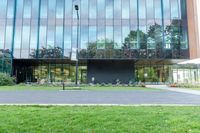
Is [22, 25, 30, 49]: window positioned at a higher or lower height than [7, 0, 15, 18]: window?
lower

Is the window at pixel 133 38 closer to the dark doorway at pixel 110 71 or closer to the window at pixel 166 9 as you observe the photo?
the dark doorway at pixel 110 71

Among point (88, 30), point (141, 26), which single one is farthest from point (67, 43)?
point (141, 26)

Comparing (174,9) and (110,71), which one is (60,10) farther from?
(174,9)

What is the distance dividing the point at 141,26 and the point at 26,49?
17.0 m

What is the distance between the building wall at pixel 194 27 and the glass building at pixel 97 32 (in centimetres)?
76

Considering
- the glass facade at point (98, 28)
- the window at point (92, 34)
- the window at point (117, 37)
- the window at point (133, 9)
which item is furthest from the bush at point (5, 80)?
the window at point (133, 9)

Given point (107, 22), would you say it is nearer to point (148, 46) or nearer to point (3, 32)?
point (148, 46)

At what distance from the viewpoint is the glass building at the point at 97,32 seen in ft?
112

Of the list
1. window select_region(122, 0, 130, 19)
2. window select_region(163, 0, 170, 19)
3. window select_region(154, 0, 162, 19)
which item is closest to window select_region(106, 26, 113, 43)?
window select_region(122, 0, 130, 19)

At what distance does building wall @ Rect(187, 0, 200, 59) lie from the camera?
34.0 metres

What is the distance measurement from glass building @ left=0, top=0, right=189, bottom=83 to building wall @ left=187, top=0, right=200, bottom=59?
762mm

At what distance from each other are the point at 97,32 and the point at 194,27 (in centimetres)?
1424

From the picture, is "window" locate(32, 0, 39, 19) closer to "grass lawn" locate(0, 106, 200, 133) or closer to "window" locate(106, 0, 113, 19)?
"window" locate(106, 0, 113, 19)

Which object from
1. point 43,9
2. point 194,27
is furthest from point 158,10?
point 43,9
